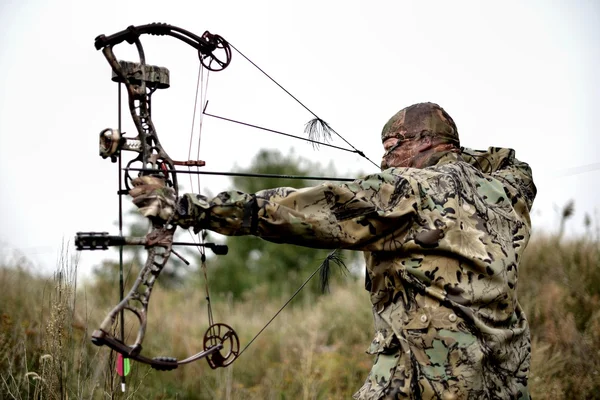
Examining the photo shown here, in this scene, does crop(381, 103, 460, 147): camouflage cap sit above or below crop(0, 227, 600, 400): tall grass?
above

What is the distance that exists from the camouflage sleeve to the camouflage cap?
1.67ft

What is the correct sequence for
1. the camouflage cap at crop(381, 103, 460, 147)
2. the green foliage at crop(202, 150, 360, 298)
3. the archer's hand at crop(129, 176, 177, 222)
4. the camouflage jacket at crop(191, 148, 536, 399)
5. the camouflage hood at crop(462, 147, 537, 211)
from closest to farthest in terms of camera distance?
the archer's hand at crop(129, 176, 177, 222), the camouflage jacket at crop(191, 148, 536, 399), the camouflage cap at crop(381, 103, 460, 147), the camouflage hood at crop(462, 147, 537, 211), the green foliage at crop(202, 150, 360, 298)

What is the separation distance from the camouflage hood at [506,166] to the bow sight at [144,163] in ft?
5.22

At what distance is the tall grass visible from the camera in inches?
225

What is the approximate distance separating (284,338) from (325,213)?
7388mm

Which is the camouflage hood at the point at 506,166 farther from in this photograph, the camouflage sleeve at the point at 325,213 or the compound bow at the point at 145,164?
the compound bow at the point at 145,164

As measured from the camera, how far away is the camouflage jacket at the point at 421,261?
3260 mm

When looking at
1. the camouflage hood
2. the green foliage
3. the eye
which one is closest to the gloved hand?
the eye

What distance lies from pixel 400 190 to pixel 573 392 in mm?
4903

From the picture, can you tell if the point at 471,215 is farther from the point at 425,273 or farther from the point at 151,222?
the point at 151,222

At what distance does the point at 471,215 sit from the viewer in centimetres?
365

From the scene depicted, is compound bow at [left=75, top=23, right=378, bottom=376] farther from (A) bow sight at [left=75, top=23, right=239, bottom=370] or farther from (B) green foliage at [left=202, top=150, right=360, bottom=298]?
(B) green foliage at [left=202, top=150, right=360, bottom=298]

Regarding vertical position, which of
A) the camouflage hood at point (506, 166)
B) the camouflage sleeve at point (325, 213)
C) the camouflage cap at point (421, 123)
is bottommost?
the camouflage sleeve at point (325, 213)

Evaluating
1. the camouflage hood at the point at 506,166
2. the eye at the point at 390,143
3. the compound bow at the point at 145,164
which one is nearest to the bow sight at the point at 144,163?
the compound bow at the point at 145,164
